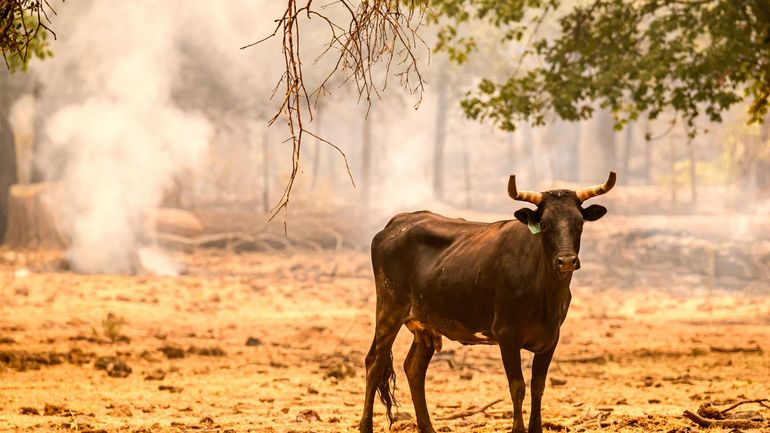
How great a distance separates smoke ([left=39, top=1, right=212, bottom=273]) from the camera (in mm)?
28734

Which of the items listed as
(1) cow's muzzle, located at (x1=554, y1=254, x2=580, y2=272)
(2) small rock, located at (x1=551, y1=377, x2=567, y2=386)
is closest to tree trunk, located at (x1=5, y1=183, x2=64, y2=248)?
(2) small rock, located at (x1=551, y1=377, x2=567, y2=386)

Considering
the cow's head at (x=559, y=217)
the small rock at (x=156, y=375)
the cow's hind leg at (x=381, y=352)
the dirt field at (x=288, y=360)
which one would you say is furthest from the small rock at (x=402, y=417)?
the small rock at (x=156, y=375)

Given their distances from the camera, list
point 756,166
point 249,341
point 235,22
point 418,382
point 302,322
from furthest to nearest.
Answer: point 756,166 < point 235,22 < point 302,322 < point 249,341 < point 418,382

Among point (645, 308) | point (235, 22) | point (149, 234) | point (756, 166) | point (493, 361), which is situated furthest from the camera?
point (756, 166)

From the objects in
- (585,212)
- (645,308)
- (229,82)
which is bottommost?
(645,308)

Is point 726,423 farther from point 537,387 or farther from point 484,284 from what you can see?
point 484,284

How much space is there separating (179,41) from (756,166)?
24.7 m

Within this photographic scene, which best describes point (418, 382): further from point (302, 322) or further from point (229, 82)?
point (229, 82)

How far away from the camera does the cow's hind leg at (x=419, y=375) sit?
8219 millimetres

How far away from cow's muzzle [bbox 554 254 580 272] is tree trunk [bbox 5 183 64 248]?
1005 inches

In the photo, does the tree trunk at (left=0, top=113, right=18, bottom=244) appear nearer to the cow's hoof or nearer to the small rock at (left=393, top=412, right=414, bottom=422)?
the small rock at (left=393, top=412, right=414, bottom=422)

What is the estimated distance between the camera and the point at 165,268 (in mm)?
28938

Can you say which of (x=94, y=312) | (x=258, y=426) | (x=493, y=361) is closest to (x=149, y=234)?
A: (x=94, y=312)

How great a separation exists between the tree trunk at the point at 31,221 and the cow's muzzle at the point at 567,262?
1005 inches
